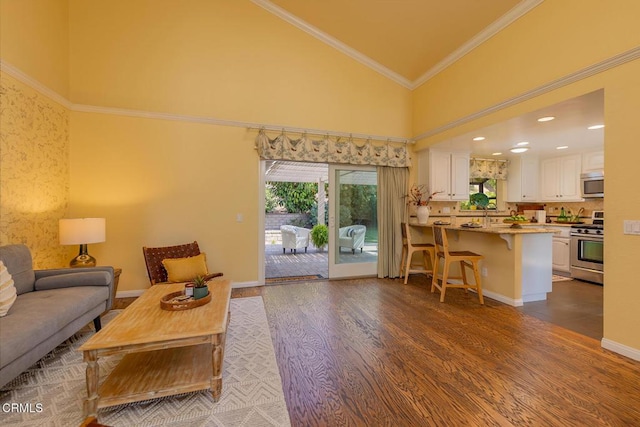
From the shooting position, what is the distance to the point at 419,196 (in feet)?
16.8

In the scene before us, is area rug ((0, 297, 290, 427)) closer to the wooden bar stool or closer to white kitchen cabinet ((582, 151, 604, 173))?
the wooden bar stool

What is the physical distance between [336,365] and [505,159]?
19.1 feet

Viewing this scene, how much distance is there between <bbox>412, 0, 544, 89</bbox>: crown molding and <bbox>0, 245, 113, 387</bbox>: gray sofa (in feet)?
17.3

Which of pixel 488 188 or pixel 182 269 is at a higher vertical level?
pixel 488 188

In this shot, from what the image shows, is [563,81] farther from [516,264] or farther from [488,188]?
[488,188]

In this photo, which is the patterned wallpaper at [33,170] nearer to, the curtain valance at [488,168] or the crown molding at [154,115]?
the crown molding at [154,115]

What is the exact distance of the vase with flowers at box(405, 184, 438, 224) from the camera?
484cm

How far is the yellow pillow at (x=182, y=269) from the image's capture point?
3.31m

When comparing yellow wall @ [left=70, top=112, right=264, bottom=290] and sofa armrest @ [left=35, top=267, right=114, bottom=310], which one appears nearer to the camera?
sofa armrest @ [left=35, top=267, right=114, bottom=310]

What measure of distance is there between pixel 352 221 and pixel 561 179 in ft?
14.2

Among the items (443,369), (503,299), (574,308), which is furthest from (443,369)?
(574,308)

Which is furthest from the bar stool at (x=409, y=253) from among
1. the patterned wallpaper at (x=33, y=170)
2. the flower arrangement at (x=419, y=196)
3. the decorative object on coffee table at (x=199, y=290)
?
the patterned wallpaper at (x=33, y=170)

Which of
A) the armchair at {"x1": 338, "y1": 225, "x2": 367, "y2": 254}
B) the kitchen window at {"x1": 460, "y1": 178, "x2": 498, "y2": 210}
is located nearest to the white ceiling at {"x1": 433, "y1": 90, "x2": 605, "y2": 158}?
the kitchen window at {"x1": 460, "y1": 178, "x2": 498, "y2": 210}

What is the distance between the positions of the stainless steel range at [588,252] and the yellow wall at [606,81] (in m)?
2.77
